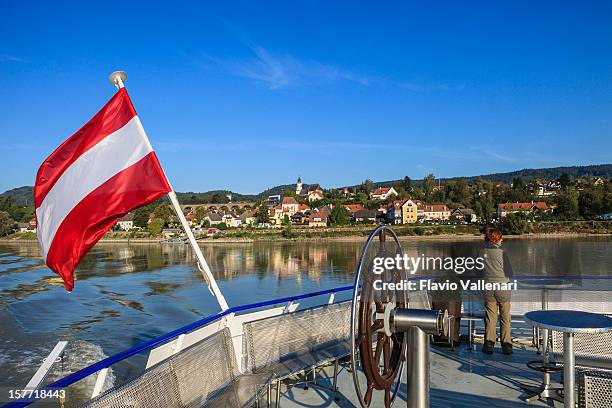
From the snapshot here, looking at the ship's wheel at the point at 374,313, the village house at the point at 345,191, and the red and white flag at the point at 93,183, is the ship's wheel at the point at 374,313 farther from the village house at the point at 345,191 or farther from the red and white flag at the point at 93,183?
the village house at the point at 345,191

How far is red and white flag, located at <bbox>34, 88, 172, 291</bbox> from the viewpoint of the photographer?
384 centimetres

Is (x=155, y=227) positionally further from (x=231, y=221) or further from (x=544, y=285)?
(x=544, y=285)

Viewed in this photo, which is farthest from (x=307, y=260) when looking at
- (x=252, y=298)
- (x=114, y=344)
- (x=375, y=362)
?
(x=375, y=362)

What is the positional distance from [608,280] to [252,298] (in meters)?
20.8

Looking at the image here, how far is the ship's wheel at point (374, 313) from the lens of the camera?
2.39m

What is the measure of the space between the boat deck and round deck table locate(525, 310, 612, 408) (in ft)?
2.55

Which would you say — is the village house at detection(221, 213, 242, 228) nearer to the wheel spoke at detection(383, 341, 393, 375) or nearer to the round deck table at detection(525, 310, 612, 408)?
the round deck table at detection(525, 310, 612, 408)

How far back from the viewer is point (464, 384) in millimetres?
4684

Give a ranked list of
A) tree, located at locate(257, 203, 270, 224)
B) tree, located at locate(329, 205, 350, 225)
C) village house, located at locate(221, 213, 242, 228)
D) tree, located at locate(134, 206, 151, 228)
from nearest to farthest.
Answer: tree, located at locate(329, 205, 350, 225)
tree, located at locate(134, 206, 151, 228)
tree, located at locate(257, 203, 270, 224)
village house, located at locate(221, 213, 242, 228)

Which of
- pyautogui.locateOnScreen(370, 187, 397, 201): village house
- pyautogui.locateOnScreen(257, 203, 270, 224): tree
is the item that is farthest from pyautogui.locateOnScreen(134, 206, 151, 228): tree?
pyautogui.locateOnScreen(370, 187, 397, 201): village house

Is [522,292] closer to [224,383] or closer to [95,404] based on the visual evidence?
[224,383]

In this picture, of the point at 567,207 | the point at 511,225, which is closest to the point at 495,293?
the point at 511,225

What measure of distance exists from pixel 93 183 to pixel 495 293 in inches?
165

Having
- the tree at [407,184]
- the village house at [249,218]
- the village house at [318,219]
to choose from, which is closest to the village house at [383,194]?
the tree at [407,184]
